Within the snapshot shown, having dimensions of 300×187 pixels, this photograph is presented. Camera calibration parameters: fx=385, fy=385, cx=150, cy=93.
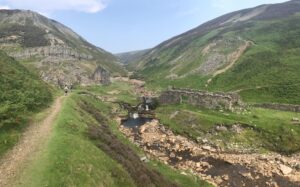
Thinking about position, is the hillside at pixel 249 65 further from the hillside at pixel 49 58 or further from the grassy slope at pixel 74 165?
the grassy slope at pixel 74 165

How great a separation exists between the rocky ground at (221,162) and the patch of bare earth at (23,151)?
18473mm

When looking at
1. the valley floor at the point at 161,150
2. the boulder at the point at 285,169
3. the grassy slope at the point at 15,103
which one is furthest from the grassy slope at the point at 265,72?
the grassy slope at the point at 15,103

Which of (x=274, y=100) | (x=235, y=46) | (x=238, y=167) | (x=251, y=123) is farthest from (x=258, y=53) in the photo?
(x=238, y=167)

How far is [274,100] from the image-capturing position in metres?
98.8

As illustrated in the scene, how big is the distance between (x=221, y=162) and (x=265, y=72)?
2848 inches

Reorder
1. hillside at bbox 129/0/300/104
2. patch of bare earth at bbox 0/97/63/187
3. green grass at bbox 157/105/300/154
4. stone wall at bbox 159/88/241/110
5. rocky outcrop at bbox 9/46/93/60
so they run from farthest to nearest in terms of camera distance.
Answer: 1. rocky outcrop at bbox 9/46/93/60
2. hillside at bbox 129/0/300/104
3. stone wall at bbox 159/88/241/110
4. green grass at bbox 157/105/300/154
5. patch of bare earth at bbox 0/97/63/187

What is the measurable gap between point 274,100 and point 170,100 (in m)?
26.7

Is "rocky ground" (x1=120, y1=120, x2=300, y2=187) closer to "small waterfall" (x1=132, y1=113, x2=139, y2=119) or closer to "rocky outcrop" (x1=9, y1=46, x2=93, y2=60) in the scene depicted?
"small waterfall" (x1=132, y1=113, x2=139, y2=119)

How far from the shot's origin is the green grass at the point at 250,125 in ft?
212

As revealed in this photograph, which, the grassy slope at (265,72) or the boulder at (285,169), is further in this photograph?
the grassy slope at (265,72)

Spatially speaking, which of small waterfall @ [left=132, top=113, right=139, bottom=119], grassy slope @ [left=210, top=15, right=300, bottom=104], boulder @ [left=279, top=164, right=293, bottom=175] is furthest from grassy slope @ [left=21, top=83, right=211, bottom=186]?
grassy slope @ [left=210, top=15, right=300, bottom=104]

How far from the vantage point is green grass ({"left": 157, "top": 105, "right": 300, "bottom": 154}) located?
6462 cm

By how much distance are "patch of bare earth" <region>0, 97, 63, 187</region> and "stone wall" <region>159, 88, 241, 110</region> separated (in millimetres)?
45093

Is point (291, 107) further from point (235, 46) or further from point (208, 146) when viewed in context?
point (235, 46)
